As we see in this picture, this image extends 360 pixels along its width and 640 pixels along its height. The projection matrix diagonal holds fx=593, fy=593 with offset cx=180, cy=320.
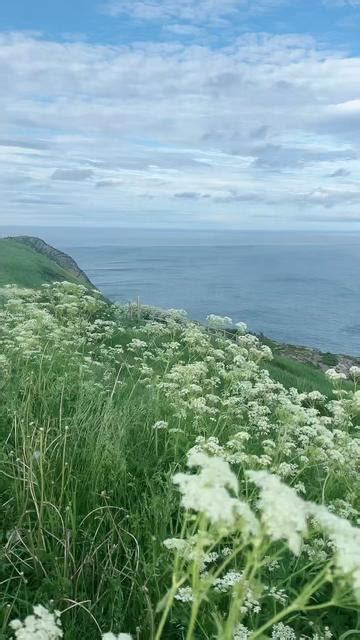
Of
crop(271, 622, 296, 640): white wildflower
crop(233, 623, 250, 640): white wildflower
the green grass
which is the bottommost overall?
the green grass

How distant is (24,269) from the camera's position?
29578 millimetres

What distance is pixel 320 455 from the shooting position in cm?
652

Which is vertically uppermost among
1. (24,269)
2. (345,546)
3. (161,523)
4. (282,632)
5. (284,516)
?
(284,516)

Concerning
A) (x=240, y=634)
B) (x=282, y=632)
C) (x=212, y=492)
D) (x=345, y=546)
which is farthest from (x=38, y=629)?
(x=282, y=632)

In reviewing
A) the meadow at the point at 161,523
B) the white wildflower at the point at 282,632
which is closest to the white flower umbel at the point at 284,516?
the meadow at the point at 161,523

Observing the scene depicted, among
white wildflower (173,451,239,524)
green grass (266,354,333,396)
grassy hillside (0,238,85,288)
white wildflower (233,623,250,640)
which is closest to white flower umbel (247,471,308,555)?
white wildflower (173,451,239,524)

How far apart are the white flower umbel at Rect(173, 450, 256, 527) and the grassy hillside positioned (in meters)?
23.1

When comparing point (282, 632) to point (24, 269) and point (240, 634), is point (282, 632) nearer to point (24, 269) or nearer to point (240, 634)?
point (240, 634)

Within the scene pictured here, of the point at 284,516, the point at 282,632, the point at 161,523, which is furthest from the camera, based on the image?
the point at 161,523

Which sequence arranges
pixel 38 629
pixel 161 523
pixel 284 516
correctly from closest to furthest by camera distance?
pixel 284 516
pixel 38 629
pixel 161 523

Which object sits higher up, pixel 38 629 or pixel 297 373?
pixel 38 629

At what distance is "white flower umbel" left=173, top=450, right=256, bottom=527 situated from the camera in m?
2.27

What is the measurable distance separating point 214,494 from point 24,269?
2856 cm

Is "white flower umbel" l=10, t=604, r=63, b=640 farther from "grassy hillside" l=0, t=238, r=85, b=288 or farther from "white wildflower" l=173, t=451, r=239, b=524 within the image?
"grassy hillside" l=0, t=238, r=85, b=288
